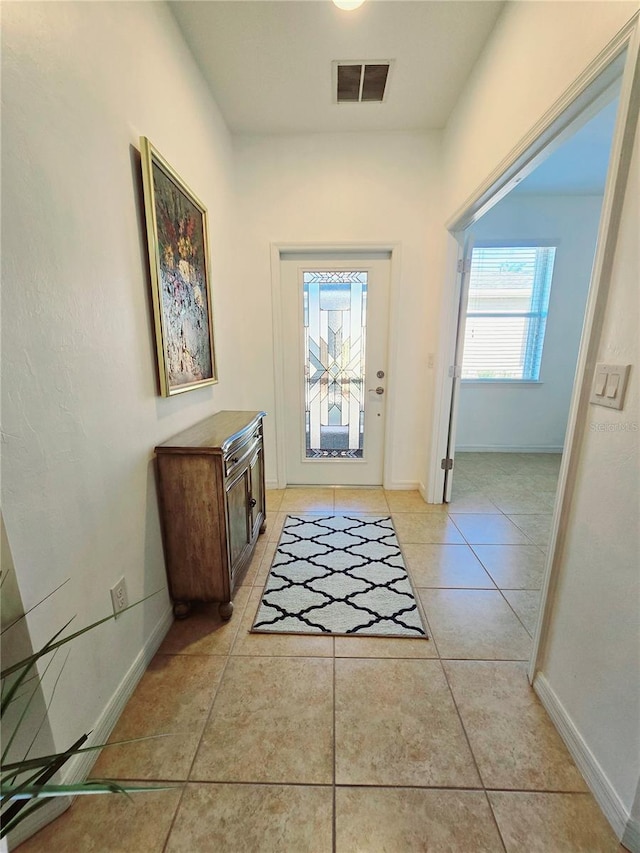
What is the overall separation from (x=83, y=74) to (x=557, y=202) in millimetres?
4352

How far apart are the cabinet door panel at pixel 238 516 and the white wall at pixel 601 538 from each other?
4.34 feet

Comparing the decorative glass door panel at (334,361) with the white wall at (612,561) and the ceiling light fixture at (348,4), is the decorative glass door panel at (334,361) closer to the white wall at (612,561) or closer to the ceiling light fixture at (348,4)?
the ceiling light fixture at (348,4)

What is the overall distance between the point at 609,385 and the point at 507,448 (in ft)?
11.9

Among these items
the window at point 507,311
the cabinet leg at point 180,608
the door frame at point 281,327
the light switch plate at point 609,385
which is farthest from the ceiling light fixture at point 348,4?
the cabinet leg at point 180,608

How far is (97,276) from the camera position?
1106 mm

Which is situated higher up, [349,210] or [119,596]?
[349,210]

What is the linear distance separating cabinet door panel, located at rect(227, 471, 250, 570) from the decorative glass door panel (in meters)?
1.31

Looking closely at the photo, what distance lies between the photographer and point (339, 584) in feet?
6.24

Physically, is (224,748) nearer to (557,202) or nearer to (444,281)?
(444,281)

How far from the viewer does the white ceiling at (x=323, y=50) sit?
1615 millimetres

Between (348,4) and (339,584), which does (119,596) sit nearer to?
(339,584)

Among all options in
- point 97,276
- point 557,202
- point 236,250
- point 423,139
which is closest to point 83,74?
point 97,276

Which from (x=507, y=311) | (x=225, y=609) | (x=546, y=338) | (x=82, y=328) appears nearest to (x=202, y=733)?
(x=225, y=609)

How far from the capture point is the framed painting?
4.60 feet
